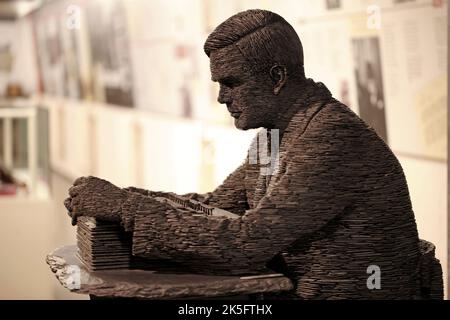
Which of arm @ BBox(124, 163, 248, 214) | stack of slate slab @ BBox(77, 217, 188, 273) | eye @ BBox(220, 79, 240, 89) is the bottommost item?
stack of slate slab @ BBox(77, 217, 188, 273)

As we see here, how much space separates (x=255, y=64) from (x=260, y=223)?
0.27m

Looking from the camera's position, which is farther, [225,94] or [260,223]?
[225,94]

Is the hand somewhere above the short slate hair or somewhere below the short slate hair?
below

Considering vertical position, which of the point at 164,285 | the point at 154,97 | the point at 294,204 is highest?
the point at 154,97

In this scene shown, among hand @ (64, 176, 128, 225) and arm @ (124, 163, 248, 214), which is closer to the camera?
hand @ (64, 176, 128, 225)

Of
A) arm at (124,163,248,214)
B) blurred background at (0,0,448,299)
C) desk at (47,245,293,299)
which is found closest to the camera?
desk at (47,245,293,299)

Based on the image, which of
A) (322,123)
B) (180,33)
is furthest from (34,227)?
(322,123)

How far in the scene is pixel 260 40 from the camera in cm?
161

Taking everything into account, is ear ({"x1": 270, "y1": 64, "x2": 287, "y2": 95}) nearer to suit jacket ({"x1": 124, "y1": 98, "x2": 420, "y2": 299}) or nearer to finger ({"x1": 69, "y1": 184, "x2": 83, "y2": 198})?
suit jacket ({"x1": 124, "y1": 98, "x2": 420, "y2": 299})

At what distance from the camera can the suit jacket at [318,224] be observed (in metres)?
1.53

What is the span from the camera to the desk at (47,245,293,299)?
1485mm

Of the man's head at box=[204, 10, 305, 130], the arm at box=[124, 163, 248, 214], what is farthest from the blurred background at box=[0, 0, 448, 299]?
the man's head at box=[204, 10, 305, 130]

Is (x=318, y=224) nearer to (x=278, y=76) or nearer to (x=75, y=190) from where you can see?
(x=278, y=76)

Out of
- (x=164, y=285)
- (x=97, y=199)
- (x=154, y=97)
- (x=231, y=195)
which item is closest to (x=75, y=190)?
(x=97, y=199)
